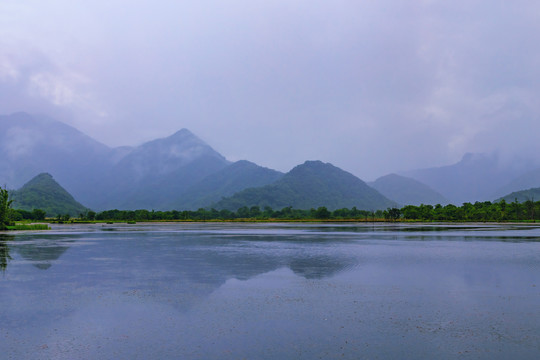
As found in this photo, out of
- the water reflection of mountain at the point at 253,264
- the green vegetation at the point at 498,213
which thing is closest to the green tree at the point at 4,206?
the water reflection of mountain at the point at 253,264

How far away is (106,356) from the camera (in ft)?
44.1

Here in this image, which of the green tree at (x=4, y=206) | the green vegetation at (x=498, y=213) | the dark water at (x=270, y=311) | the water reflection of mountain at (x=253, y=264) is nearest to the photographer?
the dark water at (x=270, y=311)

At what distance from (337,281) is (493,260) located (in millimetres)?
19383

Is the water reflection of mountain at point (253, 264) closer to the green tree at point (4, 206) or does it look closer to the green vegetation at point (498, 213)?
the green tree at point (4, 206)

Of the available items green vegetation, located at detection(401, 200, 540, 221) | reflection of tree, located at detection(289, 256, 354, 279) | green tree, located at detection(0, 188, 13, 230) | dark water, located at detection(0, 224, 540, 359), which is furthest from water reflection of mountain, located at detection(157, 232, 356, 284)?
green vegetation, located at detection(401, 200, 540, 221)

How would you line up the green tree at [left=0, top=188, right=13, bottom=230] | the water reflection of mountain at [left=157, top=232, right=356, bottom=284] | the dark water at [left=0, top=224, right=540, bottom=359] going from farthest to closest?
the green tree at [left=0, top=188, right=13, bottom=230], the water reflection of mountain at [left=157, top=232, right=356, bottom=284], the dark water at [left=0, top=224, right=540, bottom=359]

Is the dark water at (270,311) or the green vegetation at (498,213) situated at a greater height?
the green vegetation at (498,213)

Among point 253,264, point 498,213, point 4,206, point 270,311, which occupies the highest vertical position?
point 498,213

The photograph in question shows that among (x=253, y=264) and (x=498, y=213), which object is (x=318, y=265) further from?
(x=498, y=213)

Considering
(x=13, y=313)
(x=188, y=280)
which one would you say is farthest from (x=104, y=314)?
(x=188, y=280)

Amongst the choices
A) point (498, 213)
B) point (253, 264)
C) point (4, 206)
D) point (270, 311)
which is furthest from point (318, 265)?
point (498, 213)

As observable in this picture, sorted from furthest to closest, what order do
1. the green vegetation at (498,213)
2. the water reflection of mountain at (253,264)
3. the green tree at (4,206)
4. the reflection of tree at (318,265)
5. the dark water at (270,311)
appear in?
1. the green vegetation at (498,213)
2. the green tree at (4,206)
3. the reflection of tree at (318,265)
4. the water reflection of mountain at (253,264)
5. the dark water at (270,311)

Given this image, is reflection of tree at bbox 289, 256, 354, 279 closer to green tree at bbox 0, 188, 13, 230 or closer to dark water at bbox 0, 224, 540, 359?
dark water at bbox 0, 224, 540, 359

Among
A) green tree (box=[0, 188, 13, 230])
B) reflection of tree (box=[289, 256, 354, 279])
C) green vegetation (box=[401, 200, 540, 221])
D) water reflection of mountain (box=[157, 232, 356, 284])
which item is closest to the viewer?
water reflection of mountain (box=[157, 232, 356, 284])
